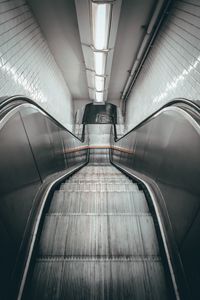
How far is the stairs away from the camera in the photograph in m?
1.21

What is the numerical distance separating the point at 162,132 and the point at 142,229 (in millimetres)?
1280

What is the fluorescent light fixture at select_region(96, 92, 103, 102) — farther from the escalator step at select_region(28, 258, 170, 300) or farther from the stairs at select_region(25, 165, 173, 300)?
the escalator step at select_region(28, 258, 170, 300)

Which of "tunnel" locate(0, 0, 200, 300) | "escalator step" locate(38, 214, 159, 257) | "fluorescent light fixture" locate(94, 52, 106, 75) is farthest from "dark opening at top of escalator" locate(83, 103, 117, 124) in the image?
"escalator step" locate(38, 214, 159, 257)

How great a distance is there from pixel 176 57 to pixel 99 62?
277cm

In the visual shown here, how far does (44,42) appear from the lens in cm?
514

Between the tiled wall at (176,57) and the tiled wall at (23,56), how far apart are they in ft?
10.7

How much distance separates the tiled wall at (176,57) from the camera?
9.23 feet

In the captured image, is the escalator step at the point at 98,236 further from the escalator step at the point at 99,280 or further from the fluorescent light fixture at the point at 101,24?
the fluorescent light fixture at the point at 101,24

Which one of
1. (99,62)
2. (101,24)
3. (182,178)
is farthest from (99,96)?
(182,178)

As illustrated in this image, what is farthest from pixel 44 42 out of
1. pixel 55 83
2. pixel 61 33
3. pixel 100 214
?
pixel 100 214

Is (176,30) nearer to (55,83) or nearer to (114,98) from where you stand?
(55,83)

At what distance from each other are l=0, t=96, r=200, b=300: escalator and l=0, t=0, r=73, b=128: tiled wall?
1576 mm

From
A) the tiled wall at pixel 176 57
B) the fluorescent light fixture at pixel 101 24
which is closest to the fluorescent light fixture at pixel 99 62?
the fluorescent light fixture at pixel 101 24

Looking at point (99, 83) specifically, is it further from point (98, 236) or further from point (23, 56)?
point (98, 236)
